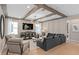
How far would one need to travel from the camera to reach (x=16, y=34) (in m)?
2.19

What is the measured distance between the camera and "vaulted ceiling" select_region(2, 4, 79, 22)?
6.42 ft

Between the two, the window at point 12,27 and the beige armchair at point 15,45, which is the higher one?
the window at point 12,27

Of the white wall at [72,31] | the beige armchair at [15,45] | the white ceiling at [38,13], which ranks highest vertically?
the white ceiling at [38,13]

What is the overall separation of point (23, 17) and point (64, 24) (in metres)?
1.10

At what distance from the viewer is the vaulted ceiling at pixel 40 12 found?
1.96 metres

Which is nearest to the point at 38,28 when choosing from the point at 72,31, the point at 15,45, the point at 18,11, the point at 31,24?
the point at 31,24

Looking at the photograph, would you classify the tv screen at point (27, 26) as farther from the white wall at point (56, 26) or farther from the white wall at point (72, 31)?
the white wall at point (72, 31)

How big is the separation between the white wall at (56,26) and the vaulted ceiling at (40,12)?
Answer: 12 cm

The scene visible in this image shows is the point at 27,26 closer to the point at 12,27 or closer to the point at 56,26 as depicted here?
the point at 12,27

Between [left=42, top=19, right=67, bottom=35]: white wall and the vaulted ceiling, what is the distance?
0.12 meters

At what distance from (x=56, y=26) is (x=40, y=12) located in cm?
56

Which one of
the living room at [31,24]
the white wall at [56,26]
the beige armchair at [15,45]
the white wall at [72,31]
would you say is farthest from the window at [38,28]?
the white wall at [72,31]

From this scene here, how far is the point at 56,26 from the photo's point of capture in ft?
7.93
